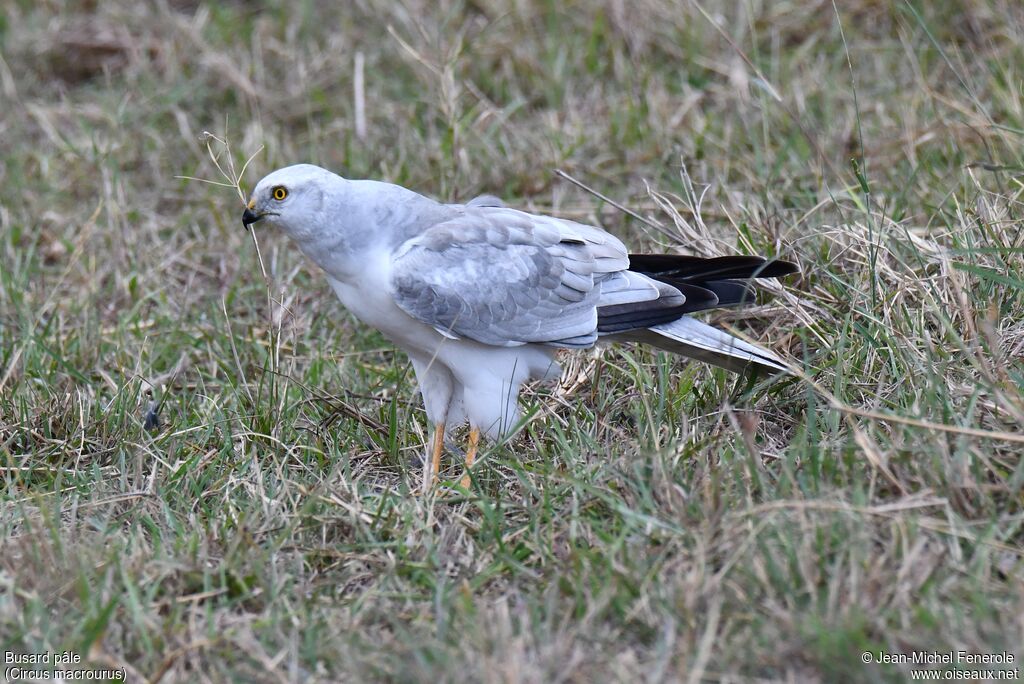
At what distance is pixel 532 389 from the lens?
A: 4.45m

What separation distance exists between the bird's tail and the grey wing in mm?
145

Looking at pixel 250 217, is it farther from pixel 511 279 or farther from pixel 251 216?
pixel 511 279

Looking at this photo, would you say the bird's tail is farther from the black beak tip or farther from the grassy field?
the black beak tip

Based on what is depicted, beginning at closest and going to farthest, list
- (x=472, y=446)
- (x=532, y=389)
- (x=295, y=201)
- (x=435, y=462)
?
(x=295, y=201) < (x=435, y=462) < (x=472, y=446) < (x=532, y=389)

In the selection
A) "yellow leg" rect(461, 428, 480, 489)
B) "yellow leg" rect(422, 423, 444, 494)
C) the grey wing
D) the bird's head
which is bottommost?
"yellow leg" rect(461, 428, 480, 489)

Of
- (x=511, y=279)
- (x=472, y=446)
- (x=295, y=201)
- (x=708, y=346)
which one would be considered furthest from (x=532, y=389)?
(x=295, y=201)

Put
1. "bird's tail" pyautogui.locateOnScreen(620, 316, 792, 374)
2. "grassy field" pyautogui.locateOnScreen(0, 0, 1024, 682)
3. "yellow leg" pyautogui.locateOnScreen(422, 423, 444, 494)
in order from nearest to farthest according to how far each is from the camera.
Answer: "grassy field" pyautogui.locateOnScreen(0, 0, 1024, 682) < "yellow leg" pyautogui.locateOnScreen(422, 423, 444, 494) < "bird's tail" pyautogui.locateOnScreen(620, 316, 792, 374)

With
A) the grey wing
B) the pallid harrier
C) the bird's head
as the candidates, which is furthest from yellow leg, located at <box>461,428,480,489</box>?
the bird's head

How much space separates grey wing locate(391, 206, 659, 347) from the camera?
12.4 ft

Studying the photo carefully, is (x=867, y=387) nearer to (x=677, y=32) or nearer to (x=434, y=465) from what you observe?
(x=434, y=465)

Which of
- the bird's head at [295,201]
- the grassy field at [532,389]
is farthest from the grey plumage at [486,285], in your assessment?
the grassy field at [532,389]

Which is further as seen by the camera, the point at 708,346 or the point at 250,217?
the point at 708,346

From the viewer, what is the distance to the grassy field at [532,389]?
9.37 ft

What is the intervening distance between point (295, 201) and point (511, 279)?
2.59ft
